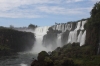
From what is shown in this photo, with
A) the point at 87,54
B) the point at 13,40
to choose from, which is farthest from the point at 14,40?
the point at 87,54

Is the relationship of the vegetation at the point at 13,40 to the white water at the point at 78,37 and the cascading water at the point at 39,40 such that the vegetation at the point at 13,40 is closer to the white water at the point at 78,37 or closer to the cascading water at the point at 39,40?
the cascading water at the point at 39,40

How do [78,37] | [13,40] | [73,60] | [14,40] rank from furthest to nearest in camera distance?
1. [14,40]
2. [13,40]
3. [78,37]
4. [73,60]

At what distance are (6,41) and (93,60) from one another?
85.1 meters

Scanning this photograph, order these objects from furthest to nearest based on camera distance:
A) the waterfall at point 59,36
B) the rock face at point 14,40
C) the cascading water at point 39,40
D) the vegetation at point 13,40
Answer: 1. the cascading water at point 39,40
2. the rock face at point 14,40
3. the vegetation at point 13,40
4. the waterfall at point 59,36

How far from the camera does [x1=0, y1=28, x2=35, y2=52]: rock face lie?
145m

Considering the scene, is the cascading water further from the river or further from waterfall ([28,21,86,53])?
the river

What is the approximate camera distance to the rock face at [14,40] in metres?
145

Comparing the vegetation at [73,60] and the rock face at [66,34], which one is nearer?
the vegetation at [73,60]

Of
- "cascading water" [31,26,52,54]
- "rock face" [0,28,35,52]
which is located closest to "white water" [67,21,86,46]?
"cascading water" [31,26,52,54]

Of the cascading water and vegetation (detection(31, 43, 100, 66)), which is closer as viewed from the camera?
vegetation (detection(31, 43, 100, 66))

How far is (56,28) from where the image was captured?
148 metres

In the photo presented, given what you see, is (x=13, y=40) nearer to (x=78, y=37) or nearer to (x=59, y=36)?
(x=59, y=36)

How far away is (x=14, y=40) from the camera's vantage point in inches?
5861

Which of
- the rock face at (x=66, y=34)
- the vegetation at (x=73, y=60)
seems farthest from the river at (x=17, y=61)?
the rock face at (x=66, y=34)
